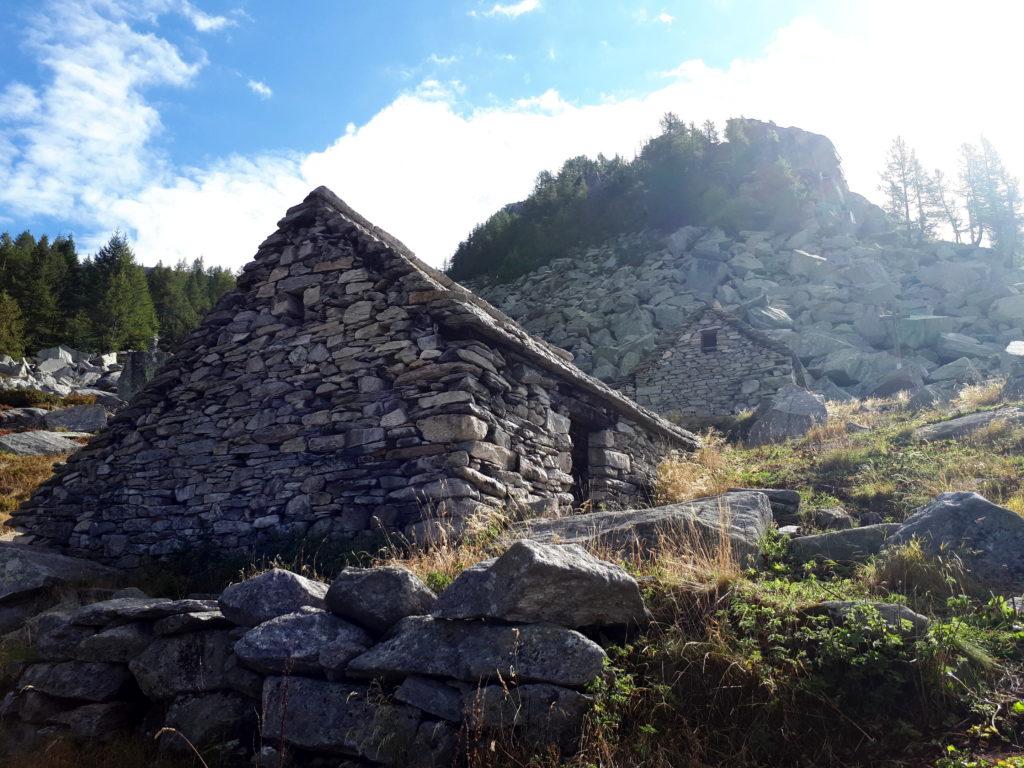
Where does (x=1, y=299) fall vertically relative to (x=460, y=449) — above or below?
above

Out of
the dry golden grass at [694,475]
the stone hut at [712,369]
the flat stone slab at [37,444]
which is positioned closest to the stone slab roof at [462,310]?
the dry golden grass at [694,475]

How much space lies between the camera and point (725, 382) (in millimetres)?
21125

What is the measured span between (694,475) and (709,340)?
10.8m

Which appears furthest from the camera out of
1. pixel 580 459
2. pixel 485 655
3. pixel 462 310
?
pixel 580 459

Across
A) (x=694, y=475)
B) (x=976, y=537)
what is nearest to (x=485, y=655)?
(x=976, y=537)

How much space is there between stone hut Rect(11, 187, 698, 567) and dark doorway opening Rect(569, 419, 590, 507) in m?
0.05

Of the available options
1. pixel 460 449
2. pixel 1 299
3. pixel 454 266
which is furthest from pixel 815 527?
pixel 1 299

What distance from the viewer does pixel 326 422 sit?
332 inches

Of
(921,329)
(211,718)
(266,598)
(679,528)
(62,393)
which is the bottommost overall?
(211,718)

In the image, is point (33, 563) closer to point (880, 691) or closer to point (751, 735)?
point (751, 735)

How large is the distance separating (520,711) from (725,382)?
18632 millimetres

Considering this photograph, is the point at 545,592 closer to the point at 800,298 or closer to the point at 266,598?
the point at 266,598

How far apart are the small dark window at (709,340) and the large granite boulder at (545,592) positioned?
59.8 feet

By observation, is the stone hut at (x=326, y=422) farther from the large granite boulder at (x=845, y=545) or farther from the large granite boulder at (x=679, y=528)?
the large granite boulder at (x=845, y=545)
